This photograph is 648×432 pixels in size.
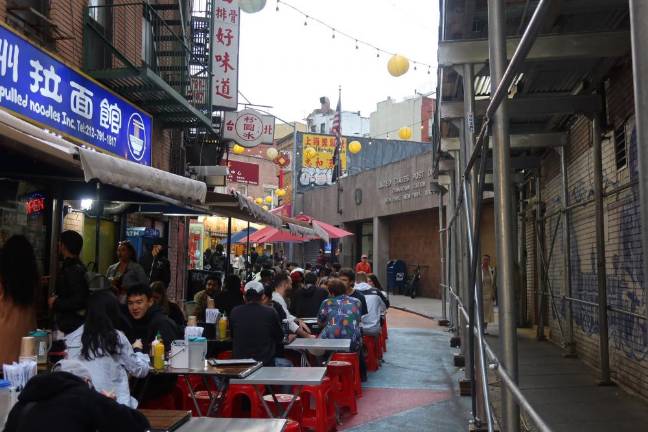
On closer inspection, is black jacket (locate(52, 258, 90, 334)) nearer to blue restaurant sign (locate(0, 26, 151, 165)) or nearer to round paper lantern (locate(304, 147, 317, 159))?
blue restaurant sign (locate(0, 26, 151, 165))

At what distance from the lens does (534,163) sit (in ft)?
40.1

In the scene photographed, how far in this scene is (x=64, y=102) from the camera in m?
9.14

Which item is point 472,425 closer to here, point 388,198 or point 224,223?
point 388,198

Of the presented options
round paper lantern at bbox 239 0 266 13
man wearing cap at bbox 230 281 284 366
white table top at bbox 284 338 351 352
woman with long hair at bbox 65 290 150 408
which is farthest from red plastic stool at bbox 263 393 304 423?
round paper lantern at bbox 239 0 266 13

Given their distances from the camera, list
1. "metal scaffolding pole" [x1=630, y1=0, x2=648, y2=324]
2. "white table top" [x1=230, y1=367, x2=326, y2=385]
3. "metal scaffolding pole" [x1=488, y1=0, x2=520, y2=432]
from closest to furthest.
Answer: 1. "metal scaffolding pole" [x1=630, y1=0, x2=648, y2=324]
2. "metal scaffolding pole" [x1=488, y1=0, x2=520, y2=432]
3. "white table top" [x1=230, y1=367, x2=326, y2=385]

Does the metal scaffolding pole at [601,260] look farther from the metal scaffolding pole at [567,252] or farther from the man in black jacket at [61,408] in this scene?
the man in black jacket at [61,408]

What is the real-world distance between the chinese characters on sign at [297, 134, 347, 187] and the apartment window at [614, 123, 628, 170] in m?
34.7

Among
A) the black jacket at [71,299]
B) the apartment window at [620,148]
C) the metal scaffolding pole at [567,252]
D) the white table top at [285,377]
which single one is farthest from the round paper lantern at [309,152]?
the white table top at [285,377]

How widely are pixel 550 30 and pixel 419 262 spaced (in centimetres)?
2063

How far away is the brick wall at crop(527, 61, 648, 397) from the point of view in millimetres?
7074

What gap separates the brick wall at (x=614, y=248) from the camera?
707 centimetres

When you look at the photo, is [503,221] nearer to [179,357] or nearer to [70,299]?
[179,357]

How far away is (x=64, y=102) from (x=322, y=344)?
17.2ft

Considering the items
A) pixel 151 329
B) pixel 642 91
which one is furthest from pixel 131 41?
pixel 642 91
